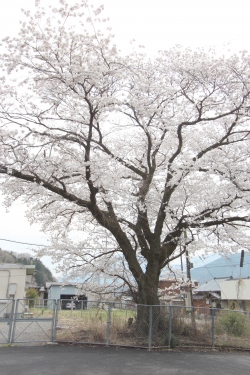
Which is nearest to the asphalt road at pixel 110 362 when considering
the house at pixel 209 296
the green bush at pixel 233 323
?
the green bush at pixel 233 323

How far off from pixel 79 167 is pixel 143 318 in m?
5.66

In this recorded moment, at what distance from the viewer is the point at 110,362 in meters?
8.60

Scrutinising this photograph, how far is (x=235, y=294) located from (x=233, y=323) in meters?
19.1

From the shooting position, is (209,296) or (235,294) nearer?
(235,294)

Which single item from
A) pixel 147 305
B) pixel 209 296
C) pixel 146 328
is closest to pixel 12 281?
pixel 146 328

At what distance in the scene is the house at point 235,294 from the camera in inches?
1133

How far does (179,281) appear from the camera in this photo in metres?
16.6

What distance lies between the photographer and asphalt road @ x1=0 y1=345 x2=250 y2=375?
7660mm

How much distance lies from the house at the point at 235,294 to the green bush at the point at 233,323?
14.1 meters

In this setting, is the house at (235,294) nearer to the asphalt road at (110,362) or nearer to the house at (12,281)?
the house at (12,281)

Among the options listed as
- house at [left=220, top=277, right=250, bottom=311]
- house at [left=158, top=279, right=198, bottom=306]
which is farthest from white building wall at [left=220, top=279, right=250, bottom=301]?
house at [left=158, top=279, right=198, bottom=306]

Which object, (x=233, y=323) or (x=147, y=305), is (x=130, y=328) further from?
(x=233, y=323)

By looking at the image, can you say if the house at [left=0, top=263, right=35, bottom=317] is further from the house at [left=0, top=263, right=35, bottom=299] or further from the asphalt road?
the asphalt road

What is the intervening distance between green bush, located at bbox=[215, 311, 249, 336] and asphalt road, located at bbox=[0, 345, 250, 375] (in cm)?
297
